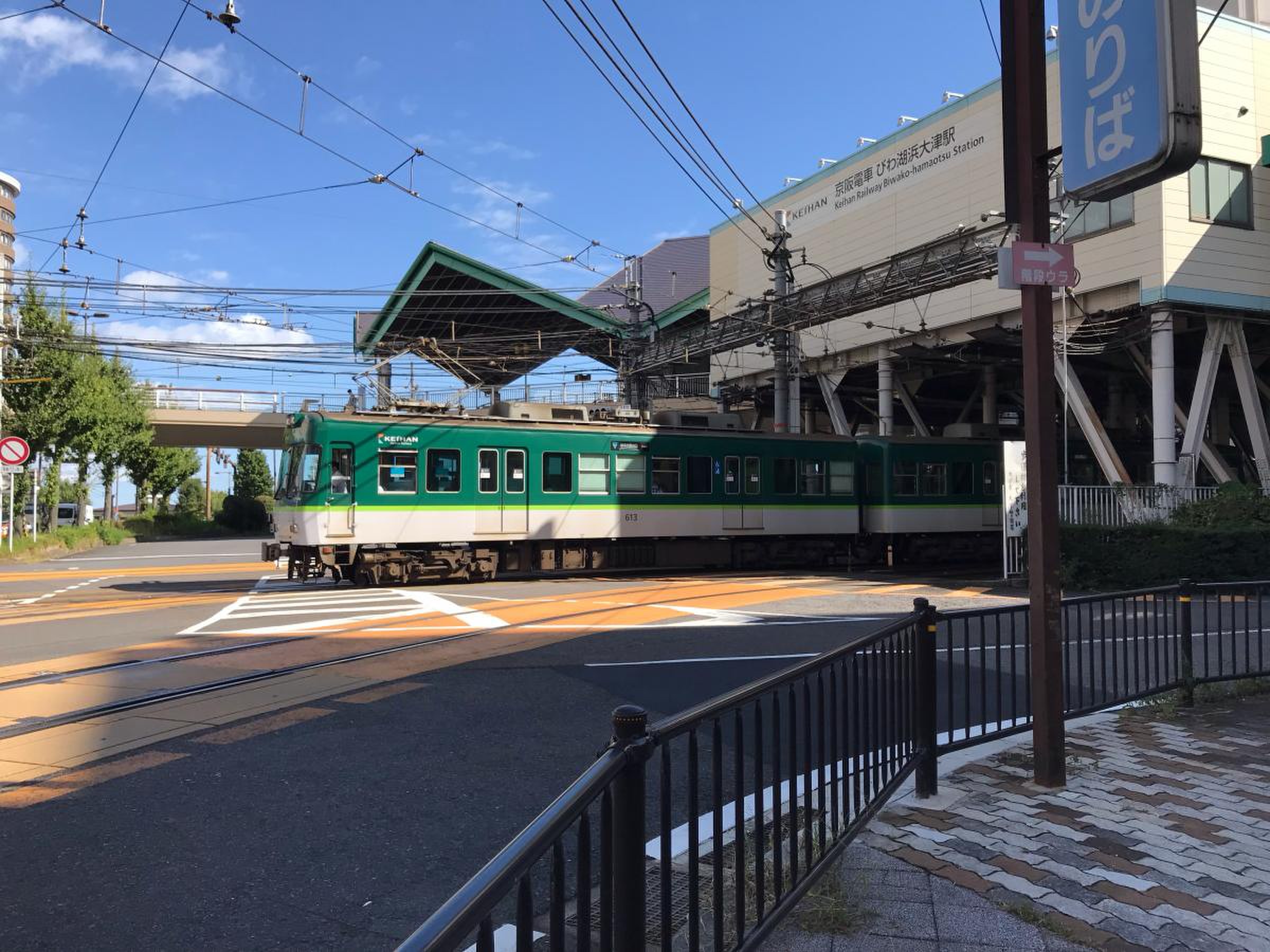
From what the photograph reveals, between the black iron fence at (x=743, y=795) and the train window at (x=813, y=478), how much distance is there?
15.3 m

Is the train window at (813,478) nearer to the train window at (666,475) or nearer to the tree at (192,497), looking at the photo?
the train window at (666,475)

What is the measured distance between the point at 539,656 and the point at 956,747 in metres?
5.50

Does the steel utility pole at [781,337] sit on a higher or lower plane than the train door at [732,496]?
higher

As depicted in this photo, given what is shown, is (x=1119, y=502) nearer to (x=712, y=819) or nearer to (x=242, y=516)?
(x=712, y=819)

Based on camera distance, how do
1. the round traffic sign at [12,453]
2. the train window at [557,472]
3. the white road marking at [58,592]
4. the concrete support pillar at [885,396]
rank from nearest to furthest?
the white road marking at [58,592] < the train window at [557,472] < the round traffic sign at [12,453] < the concrete support pillar at [885,396]

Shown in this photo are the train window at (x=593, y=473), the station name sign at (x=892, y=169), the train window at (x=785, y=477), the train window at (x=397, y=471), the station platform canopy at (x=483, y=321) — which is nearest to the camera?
the train window at (x=397, y=471)

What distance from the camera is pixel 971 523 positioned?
2495cm

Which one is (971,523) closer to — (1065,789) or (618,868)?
(1065,789)

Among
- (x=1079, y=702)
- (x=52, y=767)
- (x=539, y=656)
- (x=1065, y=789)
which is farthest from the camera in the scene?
(x=539, y=656)

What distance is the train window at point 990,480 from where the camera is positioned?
25.3m

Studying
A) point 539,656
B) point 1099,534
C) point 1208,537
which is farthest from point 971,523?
point 539,656

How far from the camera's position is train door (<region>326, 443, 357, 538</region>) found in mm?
17125

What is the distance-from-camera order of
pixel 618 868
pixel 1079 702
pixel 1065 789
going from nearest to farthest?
1. pixel 618 868
2. pixel 1065 789
3. pixel 1079 702

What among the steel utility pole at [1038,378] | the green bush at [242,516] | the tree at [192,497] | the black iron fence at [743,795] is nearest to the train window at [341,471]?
the black iron fence at [743,795]
